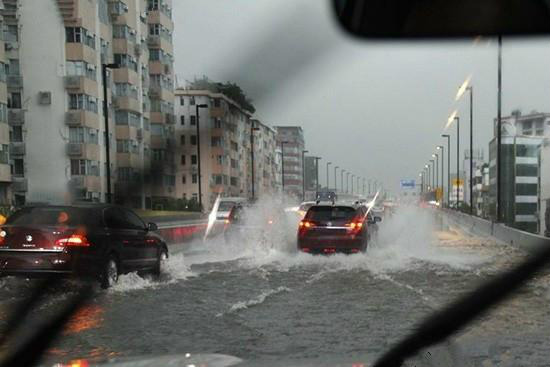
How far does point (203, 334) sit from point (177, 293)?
3.72m

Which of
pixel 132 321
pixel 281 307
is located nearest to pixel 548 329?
pixel 281 307

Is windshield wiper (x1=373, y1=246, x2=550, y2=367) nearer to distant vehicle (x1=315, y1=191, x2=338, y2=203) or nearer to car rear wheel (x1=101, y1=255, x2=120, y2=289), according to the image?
car rear wheel (x1=101, y1=255, x2=120, y2=289)

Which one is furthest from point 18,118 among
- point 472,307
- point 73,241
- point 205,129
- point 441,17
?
point 205,129

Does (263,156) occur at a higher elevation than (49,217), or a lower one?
higher

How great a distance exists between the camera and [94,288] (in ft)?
37.7

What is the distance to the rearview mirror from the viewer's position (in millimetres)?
3031

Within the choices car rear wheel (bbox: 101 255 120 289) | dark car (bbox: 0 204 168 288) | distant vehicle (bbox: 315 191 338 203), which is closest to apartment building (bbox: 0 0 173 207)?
dark car (bbox: 0 204 168 288)

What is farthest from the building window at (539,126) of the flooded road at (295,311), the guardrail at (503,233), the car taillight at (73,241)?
the car taillight at (73,241)

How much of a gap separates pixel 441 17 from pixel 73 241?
9067 mm

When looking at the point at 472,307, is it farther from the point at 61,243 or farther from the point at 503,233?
the point at 503,233

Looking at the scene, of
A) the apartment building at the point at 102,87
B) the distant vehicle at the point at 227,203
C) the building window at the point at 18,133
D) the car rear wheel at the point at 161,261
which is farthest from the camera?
the car rear wheel at the point at 161,261

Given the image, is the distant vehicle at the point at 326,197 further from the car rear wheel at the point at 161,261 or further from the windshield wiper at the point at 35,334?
the windshield wiper at the point at 35,334

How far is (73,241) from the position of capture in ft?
37.1

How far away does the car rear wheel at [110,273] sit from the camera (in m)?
11.8
